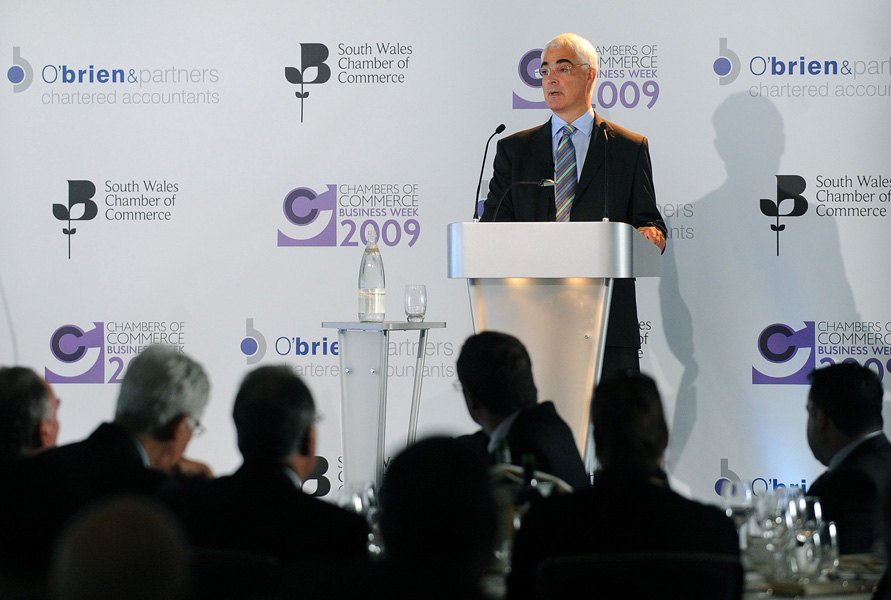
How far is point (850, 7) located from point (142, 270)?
13.7 ft

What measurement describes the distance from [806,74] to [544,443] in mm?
3555

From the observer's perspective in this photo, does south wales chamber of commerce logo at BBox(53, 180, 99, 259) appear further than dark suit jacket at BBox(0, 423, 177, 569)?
Yes

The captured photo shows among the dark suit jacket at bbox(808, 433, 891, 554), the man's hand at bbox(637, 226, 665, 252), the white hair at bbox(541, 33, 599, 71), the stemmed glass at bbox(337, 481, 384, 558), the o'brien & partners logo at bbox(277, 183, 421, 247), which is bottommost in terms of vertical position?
the dark suit jacket at bbox(808, 433, 891, 554)

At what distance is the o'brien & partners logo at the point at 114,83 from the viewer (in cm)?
568

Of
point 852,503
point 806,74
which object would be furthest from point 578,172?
point 852,503

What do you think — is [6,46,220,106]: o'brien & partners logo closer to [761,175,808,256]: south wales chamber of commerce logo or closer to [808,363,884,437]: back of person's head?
[761,175,808,256]: south wales chamber of commerce logo

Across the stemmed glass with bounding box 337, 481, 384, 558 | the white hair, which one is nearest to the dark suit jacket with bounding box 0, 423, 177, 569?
the stemmed glass with bounding box 337, 481, 384, 558

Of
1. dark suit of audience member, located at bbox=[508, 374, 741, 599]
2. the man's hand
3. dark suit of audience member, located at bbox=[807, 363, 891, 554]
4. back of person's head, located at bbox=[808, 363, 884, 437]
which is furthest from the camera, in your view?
the man's hand

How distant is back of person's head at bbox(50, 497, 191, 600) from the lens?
3.82ft

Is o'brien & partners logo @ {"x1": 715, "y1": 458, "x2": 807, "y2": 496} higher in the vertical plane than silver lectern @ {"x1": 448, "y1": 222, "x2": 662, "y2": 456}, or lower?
lower

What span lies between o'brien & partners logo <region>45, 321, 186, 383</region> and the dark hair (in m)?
3.16

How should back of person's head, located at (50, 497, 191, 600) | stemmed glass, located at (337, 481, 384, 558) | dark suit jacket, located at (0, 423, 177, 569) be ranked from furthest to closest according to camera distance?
stemmed glass, located at (337, 481, 384, 558)
dark suit jacket, located at (0, 423, 177, 569)
back of person's head, located at (50, 497, 191, 600)

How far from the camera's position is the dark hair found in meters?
2.49

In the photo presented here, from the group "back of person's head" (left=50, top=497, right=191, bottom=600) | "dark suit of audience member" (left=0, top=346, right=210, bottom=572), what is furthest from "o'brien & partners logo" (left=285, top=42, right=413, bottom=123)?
"back of person's head" (left=50, top=497, right=191, bottom=600)
